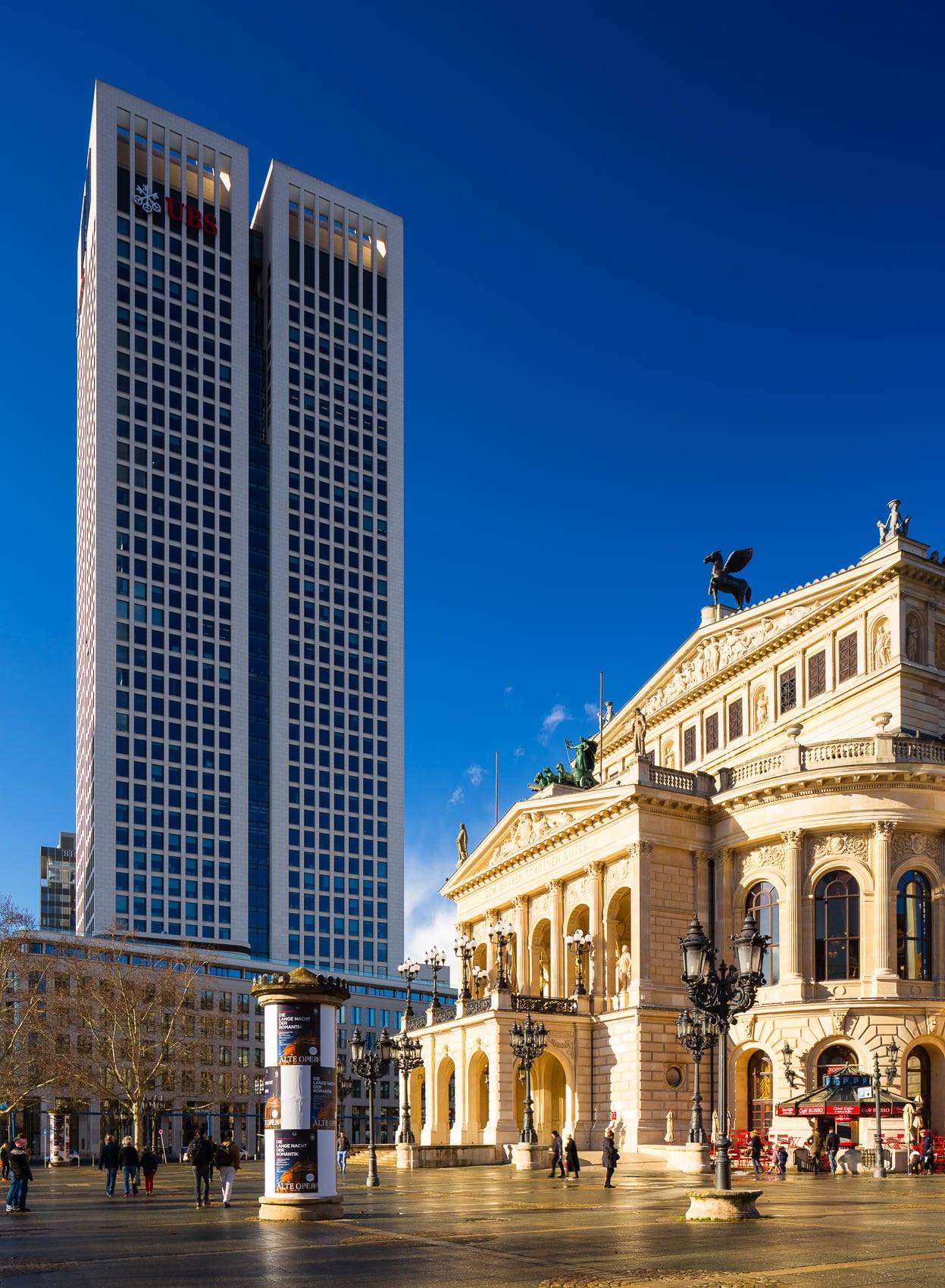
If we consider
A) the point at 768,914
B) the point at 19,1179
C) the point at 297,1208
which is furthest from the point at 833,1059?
the point at 19,1179

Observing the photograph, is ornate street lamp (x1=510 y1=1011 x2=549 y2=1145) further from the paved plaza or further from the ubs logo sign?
the ubs logo sign

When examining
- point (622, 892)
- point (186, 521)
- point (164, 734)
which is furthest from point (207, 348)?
point (622, 892)

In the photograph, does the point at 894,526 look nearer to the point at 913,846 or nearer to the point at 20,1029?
the point at 913,846

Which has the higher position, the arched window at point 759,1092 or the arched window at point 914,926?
the arched window at point 914,926

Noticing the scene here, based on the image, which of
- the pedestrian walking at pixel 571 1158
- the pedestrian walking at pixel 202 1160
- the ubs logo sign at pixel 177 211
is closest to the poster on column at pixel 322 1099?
the pedestrian walking at pixel 202 1160

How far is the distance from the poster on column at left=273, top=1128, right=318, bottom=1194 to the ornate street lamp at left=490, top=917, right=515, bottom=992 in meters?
42.4

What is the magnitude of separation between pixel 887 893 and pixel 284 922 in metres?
97.7

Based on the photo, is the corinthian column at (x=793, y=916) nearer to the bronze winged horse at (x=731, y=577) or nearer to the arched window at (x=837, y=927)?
the arched window at (x=837, y=927)

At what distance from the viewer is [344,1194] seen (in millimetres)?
40562

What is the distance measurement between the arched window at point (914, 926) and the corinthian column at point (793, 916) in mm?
3875

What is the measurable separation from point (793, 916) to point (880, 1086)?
874 cm

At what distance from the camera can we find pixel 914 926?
2249 inches

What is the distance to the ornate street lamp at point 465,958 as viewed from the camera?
7931 cm

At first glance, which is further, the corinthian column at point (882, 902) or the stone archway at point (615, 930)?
the stone archway at point (615, 930)
